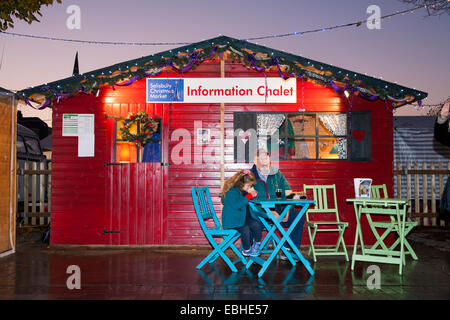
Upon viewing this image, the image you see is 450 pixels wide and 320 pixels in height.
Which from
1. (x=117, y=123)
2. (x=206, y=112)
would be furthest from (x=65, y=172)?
(x=206, y=112)

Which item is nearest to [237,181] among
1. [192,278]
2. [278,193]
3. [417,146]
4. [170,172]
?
[278,193]

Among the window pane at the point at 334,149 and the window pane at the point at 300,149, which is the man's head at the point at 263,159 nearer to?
the window pane at the point at 300,149

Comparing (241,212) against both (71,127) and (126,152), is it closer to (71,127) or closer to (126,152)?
(126,152)

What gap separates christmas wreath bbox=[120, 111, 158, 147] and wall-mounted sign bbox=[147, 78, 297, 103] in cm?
35

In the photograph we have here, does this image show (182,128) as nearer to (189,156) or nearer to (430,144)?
(189,156)

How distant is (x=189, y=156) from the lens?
292 inches

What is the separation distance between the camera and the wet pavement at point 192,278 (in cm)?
437

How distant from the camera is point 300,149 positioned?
752 cm

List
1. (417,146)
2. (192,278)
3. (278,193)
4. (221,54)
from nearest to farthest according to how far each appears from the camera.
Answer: (192,278) < (278,193) < (221,54) < (417,146)

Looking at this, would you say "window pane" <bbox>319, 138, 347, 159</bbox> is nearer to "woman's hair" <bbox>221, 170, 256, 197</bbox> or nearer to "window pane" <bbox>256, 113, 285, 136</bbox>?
"window pane" <bbox>256, 113, 285, 136</bbox>

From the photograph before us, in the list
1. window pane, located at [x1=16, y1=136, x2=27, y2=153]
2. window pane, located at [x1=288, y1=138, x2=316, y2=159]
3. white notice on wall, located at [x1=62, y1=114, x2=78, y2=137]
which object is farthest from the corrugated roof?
window pane, located at [x1=16, y1=136, x2=27, y2=153]

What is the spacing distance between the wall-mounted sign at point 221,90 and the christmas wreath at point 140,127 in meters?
0.35

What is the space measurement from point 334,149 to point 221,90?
2320mm

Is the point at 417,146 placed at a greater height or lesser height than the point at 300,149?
greater
